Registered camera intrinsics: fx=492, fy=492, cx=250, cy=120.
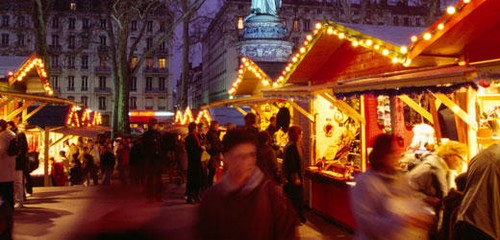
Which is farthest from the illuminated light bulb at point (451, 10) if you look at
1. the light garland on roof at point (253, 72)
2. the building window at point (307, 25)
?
the building window at point (307, 25)

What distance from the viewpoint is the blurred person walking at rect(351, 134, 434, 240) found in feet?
11.5

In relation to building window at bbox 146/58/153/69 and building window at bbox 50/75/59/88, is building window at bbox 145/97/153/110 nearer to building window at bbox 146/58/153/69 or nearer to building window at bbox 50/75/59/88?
building window at bbox 146/58/153/69

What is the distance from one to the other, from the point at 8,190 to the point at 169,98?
236 feet

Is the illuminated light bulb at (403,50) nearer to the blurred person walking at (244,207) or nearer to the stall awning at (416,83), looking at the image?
the stall awning at (416,83)

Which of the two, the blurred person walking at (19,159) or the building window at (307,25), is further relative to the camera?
the building window at (307,25)

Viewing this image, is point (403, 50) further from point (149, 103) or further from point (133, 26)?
point (149, 103)

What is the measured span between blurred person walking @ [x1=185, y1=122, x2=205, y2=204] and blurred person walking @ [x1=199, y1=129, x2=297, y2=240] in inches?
301

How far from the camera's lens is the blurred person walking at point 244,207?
8.97 ft

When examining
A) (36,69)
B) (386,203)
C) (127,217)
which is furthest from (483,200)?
(36,69)

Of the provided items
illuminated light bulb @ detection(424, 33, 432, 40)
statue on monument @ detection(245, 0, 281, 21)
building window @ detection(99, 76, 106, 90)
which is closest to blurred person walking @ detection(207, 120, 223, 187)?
illuminated light bulb @ detection(424, 33, 432, 40)

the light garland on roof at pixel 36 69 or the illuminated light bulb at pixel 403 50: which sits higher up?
the light garland on roof at pixel 36 69

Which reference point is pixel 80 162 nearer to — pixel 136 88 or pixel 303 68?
pixel 303 68

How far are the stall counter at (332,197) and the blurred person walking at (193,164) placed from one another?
2406mm

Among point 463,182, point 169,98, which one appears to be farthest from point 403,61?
point 169,98
